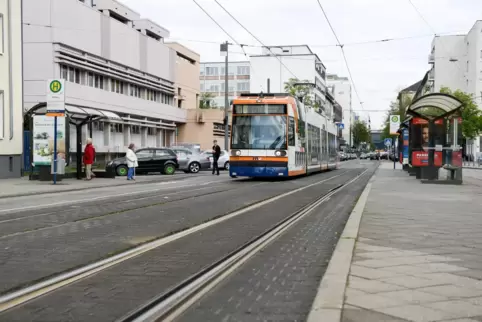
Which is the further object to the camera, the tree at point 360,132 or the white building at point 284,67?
the tree at point 360,132

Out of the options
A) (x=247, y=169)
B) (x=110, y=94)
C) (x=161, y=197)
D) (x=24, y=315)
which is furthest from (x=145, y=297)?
(x=110, y=94)

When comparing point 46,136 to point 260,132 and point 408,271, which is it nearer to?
point 260,132

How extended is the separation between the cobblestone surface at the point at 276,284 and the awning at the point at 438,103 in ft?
47.1

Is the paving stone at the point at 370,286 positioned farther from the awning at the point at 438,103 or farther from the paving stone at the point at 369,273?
the awning at the point at 438,103

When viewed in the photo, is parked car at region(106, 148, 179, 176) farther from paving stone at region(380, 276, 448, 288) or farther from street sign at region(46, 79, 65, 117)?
paving stone at region(380, 276, 448, 288)

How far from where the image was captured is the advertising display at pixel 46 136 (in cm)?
2339

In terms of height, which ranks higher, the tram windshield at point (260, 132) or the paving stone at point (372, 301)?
the tram windshield at point (260, 132)

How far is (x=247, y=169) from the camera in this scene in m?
24.4

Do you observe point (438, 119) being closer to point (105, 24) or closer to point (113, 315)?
point (113, 315)

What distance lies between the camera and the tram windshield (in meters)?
24.3

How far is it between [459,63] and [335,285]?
312 ft

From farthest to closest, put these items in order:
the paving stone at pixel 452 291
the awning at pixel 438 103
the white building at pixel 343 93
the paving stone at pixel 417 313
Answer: the white building at pixel 343 93 → the awning at pixel 438 103 → the paving stone at pixel 452 291 → the paving stone at pixel 417 313

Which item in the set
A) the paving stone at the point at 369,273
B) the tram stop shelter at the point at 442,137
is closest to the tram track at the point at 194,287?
the paving stone at the point at 369,273

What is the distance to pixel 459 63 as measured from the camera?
93.7m
